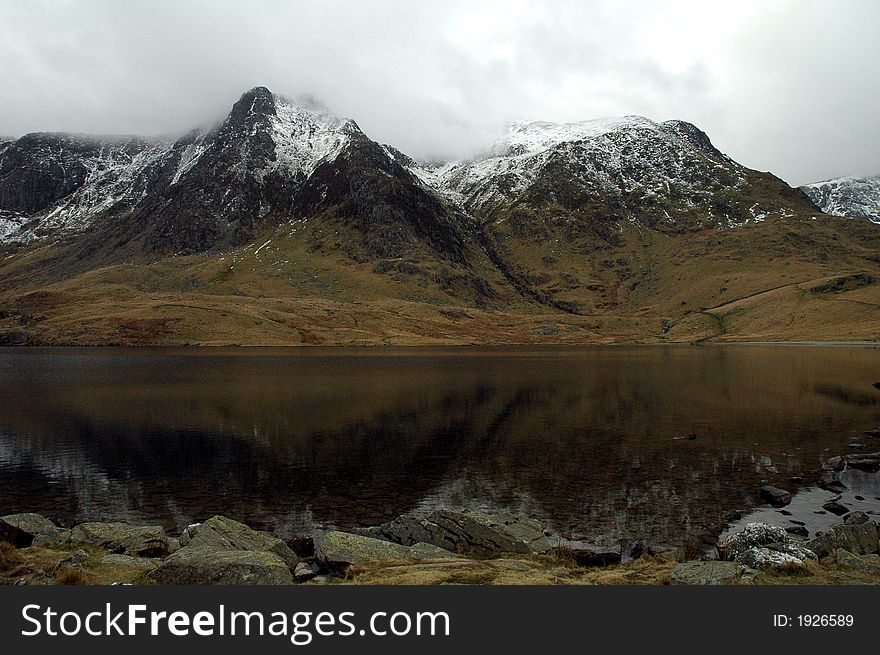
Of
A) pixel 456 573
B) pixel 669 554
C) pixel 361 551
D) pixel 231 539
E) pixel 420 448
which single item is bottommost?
pixel 669 554

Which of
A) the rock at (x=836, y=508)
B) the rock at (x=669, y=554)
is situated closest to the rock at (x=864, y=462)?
the rock at (x=836, y=508)

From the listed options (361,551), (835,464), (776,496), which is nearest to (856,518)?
(776,496)

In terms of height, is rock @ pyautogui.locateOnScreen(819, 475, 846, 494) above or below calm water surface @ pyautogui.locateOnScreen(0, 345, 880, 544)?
below

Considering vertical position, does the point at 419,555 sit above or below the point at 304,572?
below

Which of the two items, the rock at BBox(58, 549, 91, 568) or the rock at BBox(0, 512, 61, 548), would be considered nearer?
the rock at BBox(58, 549, 91, 568)

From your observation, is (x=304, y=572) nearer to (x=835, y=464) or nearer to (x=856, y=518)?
(x=856, y=518)

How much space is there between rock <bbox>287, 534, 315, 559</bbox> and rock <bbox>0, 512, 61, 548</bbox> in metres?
9.79

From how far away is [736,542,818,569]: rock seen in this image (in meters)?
17.5

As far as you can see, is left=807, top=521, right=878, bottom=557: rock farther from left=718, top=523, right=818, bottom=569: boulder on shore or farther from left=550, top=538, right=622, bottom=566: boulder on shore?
left=550, top=538, right=622, bottom=566: boulder on shore

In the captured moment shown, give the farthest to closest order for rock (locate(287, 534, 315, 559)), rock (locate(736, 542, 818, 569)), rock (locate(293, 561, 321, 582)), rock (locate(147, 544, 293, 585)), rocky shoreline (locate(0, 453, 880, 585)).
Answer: rock (locate(287, 534, 315, 559)), rock (locate(293, 561, 321, 582)), rock (locate(736, 542, 818, 569)), rocky shoreline (locate(0, 453, 880, 585)), rock (locate(147, 544, 293, 585))

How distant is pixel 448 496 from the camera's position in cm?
3300

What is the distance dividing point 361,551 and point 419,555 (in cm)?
213

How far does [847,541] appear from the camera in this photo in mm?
21578

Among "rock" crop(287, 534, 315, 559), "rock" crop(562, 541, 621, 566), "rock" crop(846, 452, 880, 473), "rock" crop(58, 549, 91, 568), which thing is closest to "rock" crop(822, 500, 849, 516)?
"rock" crop(846, 452, 880, 473)
